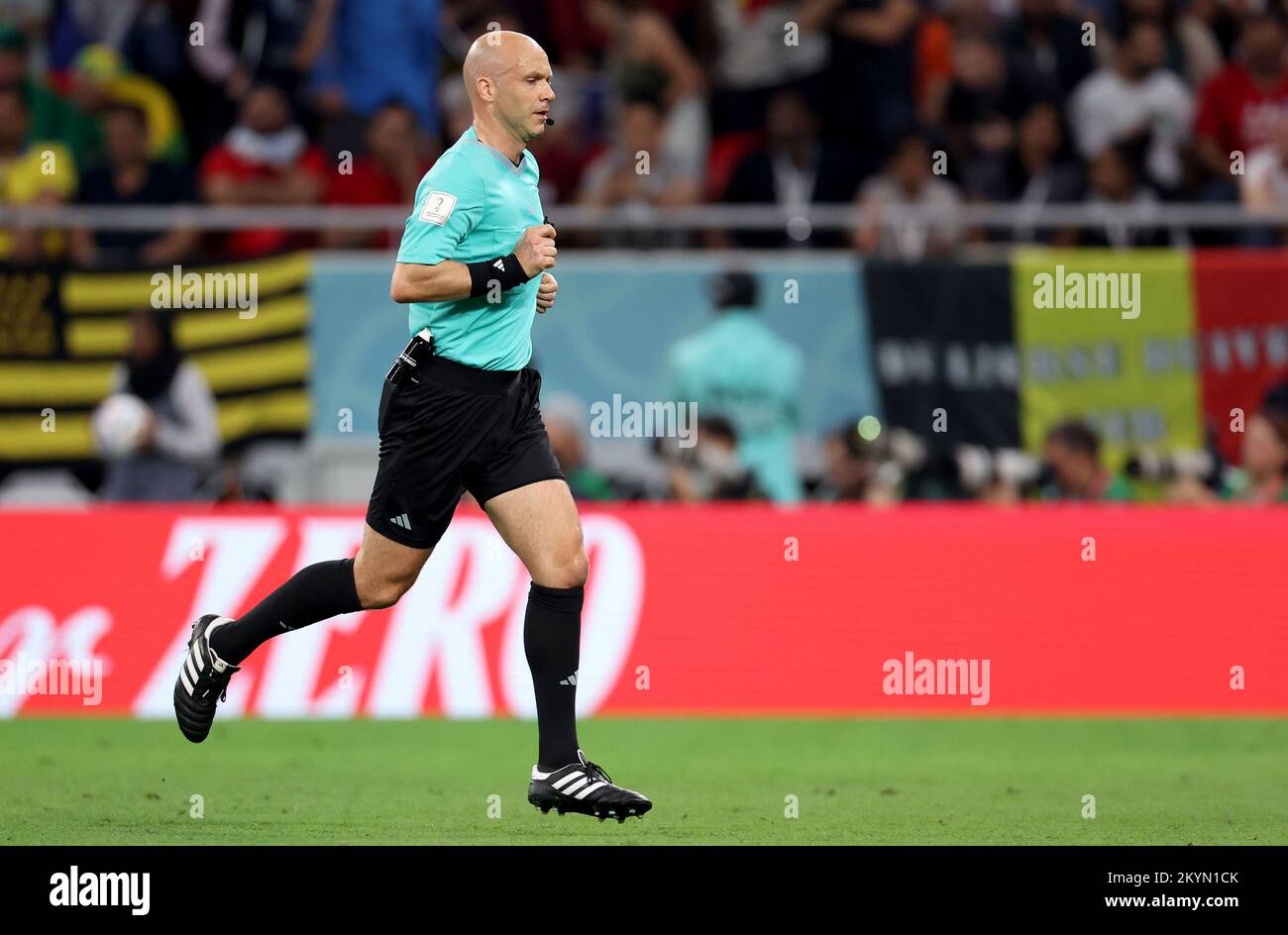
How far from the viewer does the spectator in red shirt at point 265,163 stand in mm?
15523

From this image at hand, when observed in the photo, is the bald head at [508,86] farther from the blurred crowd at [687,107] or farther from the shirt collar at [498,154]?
the blurred crowd at [687,107]

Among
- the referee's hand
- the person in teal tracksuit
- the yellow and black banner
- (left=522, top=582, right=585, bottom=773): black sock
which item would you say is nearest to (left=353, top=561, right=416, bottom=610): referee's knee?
(left=522, top=582, right=585, bottom=773): black sock

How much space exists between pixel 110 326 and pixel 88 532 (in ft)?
9.69

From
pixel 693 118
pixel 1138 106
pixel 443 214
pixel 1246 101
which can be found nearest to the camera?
pixel 443 214

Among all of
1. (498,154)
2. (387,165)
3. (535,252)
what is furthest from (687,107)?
(535,252)

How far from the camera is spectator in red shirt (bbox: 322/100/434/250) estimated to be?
15453 millimetres

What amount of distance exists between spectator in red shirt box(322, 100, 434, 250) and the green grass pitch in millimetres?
5195

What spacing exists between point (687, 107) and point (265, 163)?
2985 millimetres

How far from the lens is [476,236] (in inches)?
309

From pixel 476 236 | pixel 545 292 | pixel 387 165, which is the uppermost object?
pixel 387 165

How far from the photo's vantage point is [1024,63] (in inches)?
663

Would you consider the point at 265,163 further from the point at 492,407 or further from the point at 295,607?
the point at 492,407

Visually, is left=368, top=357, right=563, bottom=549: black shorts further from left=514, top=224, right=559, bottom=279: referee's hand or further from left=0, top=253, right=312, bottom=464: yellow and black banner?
left=0, top=253, right=312, bottom=464: yellow and black banner

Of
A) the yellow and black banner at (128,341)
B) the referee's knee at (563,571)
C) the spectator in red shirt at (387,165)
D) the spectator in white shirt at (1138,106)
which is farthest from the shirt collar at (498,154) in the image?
the spectator in white shirt at (1138,106)
